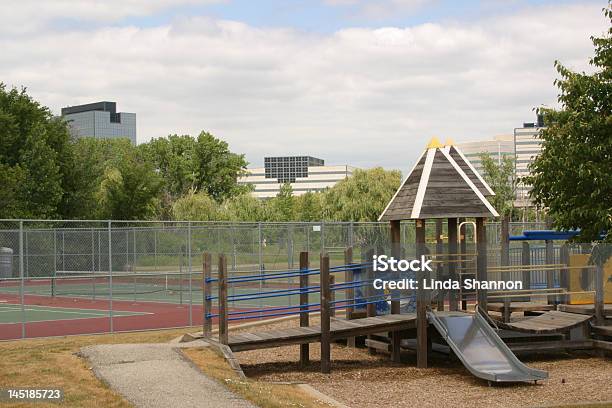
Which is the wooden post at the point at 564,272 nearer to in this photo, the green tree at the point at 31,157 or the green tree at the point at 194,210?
the green tree at the point at 31,157

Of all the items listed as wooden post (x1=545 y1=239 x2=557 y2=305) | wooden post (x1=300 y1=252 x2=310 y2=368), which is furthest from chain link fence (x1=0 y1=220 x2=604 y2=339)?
wooden post (x1=300 y1=252 x2=310 y2=368)

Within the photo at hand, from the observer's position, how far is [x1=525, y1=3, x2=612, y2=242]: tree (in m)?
19.0

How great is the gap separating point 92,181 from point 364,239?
28.7m

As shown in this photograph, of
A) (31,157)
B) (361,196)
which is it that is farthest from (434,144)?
(361,196)

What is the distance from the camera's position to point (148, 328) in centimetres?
2514

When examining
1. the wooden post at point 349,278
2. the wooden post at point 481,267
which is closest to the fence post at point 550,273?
the wooden post at point 481,267

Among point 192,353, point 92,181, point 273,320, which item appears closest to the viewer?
point 192,353

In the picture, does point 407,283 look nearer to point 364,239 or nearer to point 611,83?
point 611,83

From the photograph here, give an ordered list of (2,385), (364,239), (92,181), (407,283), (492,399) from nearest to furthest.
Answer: (2,385)
(492,399)
(407,283)
(364,239)
(92,181)

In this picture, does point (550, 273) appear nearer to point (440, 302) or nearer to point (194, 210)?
point (440, 302)

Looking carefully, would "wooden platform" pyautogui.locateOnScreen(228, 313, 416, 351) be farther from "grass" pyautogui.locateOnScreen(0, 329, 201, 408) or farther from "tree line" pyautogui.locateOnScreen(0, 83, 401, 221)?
"tree line" pyautogui.locateOnScreen(0, 83, 401, 221)

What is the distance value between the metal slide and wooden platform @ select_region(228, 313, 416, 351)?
688mm

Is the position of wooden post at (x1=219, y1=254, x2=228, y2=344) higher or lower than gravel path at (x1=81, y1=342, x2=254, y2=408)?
higher

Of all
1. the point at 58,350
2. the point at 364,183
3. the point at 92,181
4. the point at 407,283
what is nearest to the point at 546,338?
the point at 407,283
